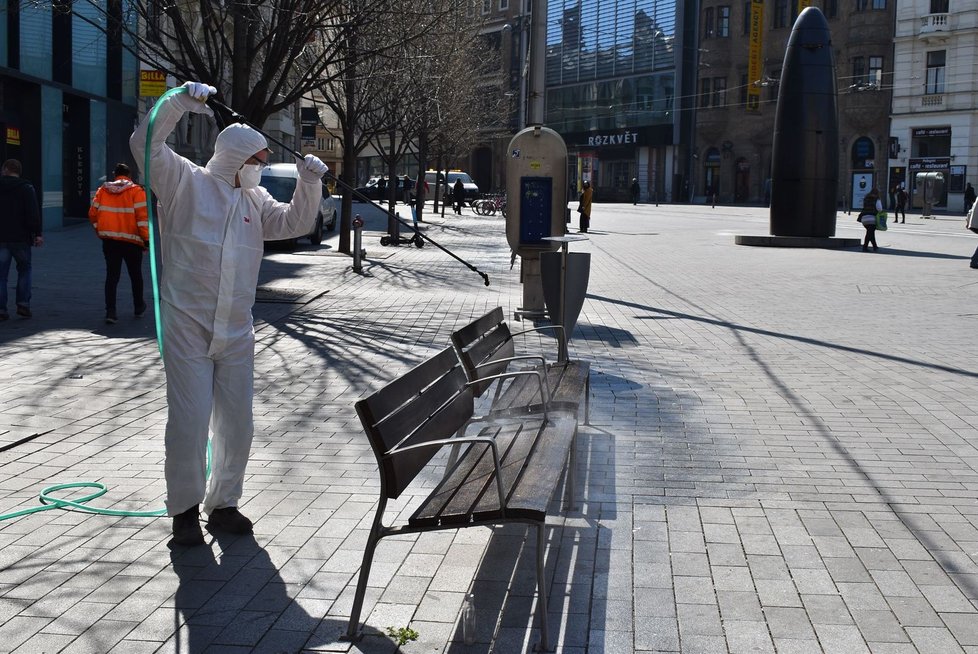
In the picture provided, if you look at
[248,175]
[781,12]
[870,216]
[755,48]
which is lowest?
[248,175]

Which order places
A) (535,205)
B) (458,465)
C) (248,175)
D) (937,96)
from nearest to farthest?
(458,465)
(248,175)
(535,205)
(937,96)

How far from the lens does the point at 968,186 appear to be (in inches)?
2153

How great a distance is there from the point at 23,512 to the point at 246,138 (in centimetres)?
201

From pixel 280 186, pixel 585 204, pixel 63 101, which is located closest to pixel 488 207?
pixel 585 204

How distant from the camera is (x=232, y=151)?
494 cm

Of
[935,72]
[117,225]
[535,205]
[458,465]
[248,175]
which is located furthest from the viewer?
[935,72]

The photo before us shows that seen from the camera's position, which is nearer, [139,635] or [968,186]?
[139,635]

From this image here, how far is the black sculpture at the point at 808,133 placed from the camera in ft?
91.7

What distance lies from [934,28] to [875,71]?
4141mm

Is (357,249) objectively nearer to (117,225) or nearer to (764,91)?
(117,225)

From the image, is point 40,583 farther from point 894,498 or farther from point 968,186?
point 968,186

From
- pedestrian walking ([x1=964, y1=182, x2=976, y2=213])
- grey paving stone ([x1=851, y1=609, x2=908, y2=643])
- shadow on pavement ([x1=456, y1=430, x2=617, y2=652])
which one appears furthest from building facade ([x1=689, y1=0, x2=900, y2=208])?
grey paving stone ([x1=851, y1=609, x2=908, y2=643])

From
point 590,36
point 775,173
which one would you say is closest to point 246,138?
point 775,173

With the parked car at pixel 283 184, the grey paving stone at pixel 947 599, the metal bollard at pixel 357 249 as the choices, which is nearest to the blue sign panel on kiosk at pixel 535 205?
the metal bollard at pixel 357 249
